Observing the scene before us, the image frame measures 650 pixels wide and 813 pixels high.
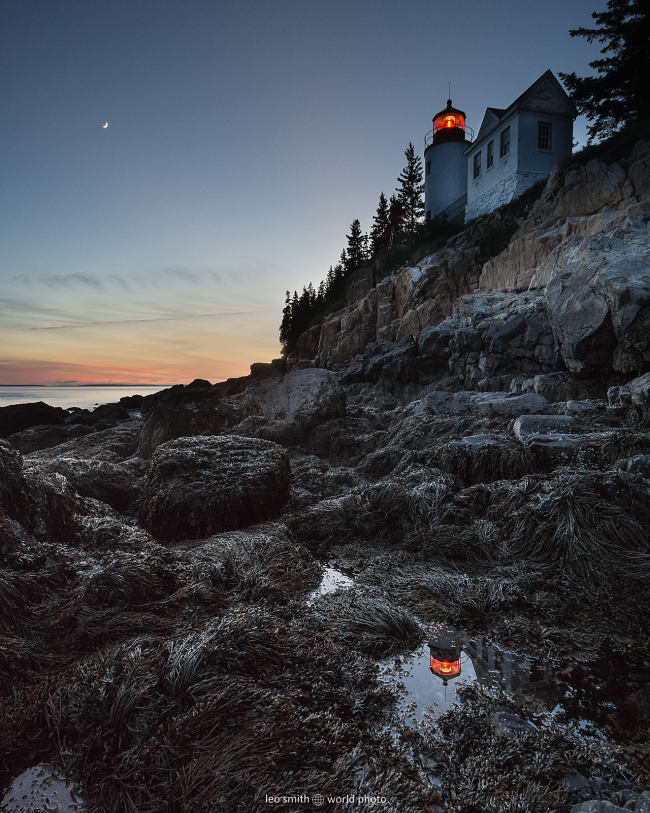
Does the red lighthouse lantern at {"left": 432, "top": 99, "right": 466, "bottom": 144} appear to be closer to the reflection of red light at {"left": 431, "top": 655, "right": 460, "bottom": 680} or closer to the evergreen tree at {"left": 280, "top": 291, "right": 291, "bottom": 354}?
the evergreen tree at {"left": 280, "top": 291, "right": 291, "bottom": 354}

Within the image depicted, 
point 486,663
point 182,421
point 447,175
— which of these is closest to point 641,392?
point 486,663

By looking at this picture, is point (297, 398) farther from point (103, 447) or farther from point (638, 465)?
point (638, 465)

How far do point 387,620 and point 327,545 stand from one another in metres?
→ 1.66

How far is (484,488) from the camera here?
15.6 ft

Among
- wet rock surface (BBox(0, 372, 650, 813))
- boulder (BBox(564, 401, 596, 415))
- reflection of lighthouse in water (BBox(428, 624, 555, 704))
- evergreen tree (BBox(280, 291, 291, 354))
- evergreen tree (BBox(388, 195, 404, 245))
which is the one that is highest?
evergreen tree (BBox(388, 195, 404, 245))

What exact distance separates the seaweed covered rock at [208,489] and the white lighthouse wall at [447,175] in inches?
1297

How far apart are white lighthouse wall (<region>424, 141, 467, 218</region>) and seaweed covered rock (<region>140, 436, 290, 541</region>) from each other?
32934mm

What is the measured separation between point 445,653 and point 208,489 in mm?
3228

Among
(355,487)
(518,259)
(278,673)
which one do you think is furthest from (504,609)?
(518,259)

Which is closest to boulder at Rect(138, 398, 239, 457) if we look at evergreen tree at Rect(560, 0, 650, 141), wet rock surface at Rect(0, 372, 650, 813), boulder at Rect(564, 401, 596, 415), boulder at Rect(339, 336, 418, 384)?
wet rock surface at Rect(0, 372, 650, 813)

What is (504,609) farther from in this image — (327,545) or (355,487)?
(355,487)

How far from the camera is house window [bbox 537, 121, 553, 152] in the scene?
21859 millimetres

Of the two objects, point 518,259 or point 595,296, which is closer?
point 595,296

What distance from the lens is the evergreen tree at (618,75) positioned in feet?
55.5
